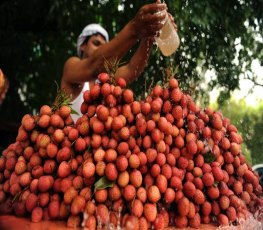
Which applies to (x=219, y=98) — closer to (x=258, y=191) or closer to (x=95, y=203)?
(x=258, y=191)

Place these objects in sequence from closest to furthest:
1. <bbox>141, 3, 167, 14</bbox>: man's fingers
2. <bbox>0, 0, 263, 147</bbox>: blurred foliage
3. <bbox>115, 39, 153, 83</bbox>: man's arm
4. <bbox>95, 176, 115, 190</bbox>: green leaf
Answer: <bbox>95, 176, 115, 190</bbox>: green leaf
<bbox>141, 3, 167, 14</bbox>: man's fingers
<bbox>115, 39, 153, 83</bbox>: man's arm
<bbox>0, 0, 263, 147</bbox>: blurred foliage

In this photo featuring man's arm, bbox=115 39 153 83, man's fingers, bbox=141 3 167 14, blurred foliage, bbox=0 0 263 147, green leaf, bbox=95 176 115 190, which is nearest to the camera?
green leaf, bbox=95 176 115 190

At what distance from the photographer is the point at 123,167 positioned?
1408 mm

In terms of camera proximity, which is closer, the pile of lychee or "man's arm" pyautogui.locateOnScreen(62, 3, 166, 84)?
the pile of lychee

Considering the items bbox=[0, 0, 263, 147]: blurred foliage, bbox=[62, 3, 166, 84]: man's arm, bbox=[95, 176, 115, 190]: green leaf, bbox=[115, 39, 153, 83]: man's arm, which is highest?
bbox=[0, 0, 263, 147]: blurred foliage

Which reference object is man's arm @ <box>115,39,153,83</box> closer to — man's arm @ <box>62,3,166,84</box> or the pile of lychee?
man's arm @ <box>62,3,166,84</box>

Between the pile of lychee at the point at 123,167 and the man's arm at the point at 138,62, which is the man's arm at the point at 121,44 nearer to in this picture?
the man's arm at the point at 138,62

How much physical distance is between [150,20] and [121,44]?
0.87ft

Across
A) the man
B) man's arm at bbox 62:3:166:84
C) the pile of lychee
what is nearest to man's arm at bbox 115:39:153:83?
the man

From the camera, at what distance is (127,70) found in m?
2.83

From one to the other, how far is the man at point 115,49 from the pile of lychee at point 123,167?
397mm

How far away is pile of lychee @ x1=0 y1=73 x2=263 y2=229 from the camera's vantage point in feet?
4.63

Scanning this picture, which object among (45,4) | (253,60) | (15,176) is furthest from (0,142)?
(15,176)

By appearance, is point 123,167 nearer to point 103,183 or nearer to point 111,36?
point 103,183
